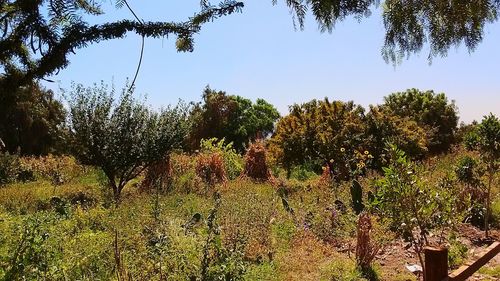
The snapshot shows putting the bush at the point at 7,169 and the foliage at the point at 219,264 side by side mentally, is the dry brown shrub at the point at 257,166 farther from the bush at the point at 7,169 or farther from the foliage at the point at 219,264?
the foliage at the point at 219,264

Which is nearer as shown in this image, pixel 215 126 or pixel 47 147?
pixel 47 147

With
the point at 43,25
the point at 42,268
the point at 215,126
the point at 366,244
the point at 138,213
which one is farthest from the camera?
the point at 215,126

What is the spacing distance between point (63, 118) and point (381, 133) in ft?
32.9

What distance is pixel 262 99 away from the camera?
4612cm

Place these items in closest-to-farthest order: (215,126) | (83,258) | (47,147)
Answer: (83,258) → (47,147) → (215,126)

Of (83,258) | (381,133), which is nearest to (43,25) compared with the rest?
(83,258)

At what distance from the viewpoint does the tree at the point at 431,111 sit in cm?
3168

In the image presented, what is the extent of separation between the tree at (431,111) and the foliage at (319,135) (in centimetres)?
1677

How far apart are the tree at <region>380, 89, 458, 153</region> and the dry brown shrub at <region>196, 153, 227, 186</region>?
1944 cm

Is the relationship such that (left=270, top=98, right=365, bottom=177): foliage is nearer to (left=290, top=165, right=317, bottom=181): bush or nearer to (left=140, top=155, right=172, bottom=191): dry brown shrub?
(left=290, top=165, right=317, bottom=181): bush

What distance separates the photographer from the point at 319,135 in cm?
1498

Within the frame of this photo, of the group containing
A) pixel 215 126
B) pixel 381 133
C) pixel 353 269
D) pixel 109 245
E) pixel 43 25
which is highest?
pixel 215 126

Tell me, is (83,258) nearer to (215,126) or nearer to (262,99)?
(215,126)

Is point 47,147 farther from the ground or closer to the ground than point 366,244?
farther from the ground
